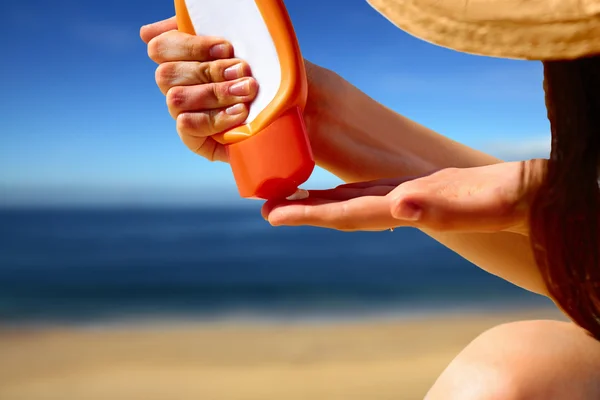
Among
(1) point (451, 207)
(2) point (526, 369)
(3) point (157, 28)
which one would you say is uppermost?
(3) point (157, 28)

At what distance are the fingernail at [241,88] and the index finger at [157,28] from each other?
0.13m

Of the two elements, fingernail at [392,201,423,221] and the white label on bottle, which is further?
the white label on bottle

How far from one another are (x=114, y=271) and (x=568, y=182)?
3974mm

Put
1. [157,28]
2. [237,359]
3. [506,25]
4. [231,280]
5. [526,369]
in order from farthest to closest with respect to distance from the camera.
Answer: [231,280] < [237,359] < [157,28] < [526,369] < [506,25]

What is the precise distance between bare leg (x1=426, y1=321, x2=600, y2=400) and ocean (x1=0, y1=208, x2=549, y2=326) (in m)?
2.40

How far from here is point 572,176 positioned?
0.48 m

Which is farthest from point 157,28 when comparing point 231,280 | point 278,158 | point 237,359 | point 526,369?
point 231,280

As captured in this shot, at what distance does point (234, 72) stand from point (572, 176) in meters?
0.30

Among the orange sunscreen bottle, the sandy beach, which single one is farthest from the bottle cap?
the sandy beach

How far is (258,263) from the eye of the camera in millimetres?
4559

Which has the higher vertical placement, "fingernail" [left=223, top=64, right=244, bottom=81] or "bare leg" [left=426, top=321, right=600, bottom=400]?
"fingernail" [left=223, top=64, right=244, bottom=81]

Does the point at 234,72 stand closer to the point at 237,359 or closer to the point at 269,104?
the point at 269,104

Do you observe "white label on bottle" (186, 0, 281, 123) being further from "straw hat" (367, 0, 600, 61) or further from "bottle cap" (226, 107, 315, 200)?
"straw hat" (367, 0, 600, 61)

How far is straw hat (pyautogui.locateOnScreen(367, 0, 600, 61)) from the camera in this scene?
1.20 feet
